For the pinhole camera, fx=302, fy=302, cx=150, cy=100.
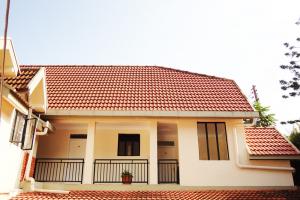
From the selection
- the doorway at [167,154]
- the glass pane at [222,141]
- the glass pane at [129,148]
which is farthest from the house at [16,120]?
the glass pane at [222,141]

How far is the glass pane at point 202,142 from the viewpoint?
13.3m

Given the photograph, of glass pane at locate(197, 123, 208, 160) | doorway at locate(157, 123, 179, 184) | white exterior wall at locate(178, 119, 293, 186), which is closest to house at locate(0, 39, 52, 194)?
doorway at locate(157, 123, 179, 184)

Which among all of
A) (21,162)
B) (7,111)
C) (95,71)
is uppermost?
(95,71)

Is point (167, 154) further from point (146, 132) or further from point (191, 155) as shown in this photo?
point (191, 155)

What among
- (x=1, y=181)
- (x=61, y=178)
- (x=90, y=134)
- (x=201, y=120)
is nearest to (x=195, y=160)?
(x=201, y=120)

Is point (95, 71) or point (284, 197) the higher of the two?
point (95, 71)

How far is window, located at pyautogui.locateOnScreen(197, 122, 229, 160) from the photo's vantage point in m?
13.3

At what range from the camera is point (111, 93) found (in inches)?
596

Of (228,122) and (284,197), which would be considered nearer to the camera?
(284,197)

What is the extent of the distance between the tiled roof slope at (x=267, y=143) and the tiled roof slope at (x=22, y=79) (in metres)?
9.36

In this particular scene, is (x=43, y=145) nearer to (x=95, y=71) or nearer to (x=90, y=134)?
(x=90, y=134)

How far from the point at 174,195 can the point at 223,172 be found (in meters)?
2.65

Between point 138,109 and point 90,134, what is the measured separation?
2409mm

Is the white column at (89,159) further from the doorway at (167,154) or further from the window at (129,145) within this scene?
the doorway at (167,154)
